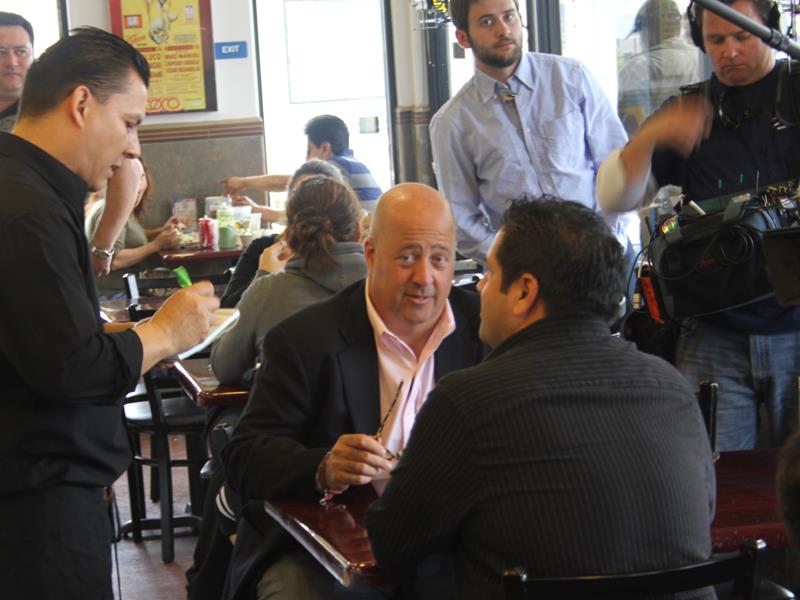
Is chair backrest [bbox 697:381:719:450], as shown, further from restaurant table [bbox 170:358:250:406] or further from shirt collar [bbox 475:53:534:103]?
shirt collar [bbox 475:53:534:103]

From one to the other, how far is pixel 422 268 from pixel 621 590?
3.83 ft

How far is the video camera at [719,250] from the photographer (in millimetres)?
2902

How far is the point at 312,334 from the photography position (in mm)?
2625

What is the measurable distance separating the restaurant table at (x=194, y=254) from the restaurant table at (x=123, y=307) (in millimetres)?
1409

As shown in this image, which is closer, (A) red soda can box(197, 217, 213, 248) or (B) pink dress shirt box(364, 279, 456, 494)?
(B) pink dress shirt box(364, 279, 456, 494)

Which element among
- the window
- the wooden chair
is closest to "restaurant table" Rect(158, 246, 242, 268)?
the wooden chair

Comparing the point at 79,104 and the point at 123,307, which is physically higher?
the point at 79,104

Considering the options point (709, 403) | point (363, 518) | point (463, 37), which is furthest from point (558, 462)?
point (463, 37)

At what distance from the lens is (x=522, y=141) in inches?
163

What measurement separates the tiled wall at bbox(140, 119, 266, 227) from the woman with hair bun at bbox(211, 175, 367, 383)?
5.41 meters

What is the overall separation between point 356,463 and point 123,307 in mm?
4129

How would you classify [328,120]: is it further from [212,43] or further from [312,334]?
[312,334]

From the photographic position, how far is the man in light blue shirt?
161 inches

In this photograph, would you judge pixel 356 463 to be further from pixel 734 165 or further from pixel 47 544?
pixel 734 165
